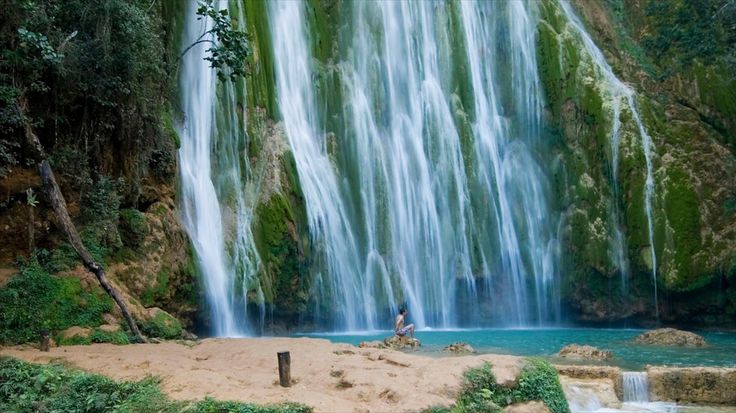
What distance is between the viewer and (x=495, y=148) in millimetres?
23891

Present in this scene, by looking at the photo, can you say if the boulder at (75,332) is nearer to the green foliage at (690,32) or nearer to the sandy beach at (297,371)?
the sandy beach at (297,371)

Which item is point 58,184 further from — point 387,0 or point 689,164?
point 689,164

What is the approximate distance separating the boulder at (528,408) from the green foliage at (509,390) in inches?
2.9

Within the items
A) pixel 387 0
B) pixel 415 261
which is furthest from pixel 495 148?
pixel 387 0

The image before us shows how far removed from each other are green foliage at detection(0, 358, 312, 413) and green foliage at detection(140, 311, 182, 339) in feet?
10.1

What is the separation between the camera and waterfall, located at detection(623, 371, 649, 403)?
997 cm

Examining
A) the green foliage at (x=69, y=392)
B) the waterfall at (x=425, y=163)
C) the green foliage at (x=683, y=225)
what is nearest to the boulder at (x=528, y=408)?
the green foliage at (x=69, y=392)

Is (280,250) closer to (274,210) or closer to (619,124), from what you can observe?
(274,210)

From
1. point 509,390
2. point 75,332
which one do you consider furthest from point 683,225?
point 75,332

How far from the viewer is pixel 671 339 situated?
51.0 feet

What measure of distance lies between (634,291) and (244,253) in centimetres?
1253

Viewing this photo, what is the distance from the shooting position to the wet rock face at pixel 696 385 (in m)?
9.88

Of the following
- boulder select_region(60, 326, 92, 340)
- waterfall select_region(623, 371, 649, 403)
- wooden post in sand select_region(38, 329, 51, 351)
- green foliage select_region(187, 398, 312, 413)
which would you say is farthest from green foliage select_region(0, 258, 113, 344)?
waterfall select_region(623, 371, 649, 403)

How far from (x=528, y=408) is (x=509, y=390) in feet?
1.08
